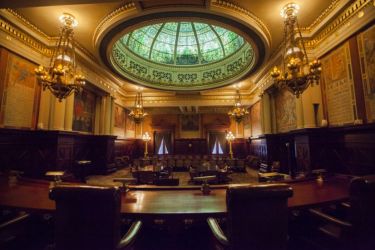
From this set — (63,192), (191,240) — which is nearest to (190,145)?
(191,240)

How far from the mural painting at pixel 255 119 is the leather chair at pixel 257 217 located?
10.0 metres

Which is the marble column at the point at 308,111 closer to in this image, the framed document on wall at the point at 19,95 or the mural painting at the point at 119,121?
the framed document on wall at the point at 19,95

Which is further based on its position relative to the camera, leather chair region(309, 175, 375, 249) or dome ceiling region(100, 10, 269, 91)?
dome ceiling region(100, 10, 269, 91)

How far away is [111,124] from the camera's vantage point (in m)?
10.1

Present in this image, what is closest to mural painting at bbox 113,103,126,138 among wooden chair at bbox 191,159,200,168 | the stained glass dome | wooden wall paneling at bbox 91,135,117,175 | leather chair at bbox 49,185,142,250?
wooden wall paneling at bbox 91,135,117,175

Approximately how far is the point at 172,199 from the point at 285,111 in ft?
24.8

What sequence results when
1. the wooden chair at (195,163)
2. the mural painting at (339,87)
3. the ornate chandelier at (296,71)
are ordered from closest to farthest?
the ornate chandelier at (296,71) < the mural painting at (339,87) < the wooden chair at (195,163)

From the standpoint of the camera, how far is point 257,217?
1.13 meters

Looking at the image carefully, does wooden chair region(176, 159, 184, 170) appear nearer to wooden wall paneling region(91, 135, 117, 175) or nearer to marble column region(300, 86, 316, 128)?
wooden wall paneling region(91, 135, 117, 175)

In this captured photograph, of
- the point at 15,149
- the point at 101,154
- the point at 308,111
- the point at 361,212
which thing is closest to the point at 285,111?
the point at 308,111

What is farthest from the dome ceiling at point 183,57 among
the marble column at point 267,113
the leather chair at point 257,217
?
the leather chair at point 257,217

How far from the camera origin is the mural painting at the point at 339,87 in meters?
4.48

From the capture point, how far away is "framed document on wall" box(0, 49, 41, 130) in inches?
194

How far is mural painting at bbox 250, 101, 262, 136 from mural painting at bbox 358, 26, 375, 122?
20.5 feet
